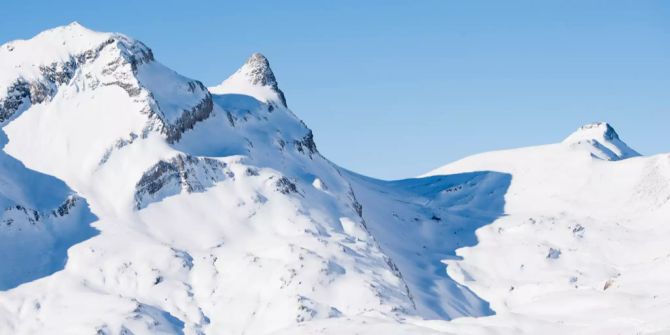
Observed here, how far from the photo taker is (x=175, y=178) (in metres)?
192

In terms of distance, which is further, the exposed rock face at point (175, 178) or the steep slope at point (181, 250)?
the exposed rock face at point (175, 178)

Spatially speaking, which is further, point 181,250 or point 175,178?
point 175,178

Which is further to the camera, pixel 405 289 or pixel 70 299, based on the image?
pixel 405 289

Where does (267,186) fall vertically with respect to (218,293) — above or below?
above

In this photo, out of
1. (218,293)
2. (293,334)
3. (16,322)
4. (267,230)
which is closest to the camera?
(293,334)

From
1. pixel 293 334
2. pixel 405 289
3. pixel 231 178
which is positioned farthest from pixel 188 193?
pixel 293 334

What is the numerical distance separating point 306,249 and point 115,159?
3879cm

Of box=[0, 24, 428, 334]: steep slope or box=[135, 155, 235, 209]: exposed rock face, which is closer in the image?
box=[0, 24, 428, 334]: steep slope

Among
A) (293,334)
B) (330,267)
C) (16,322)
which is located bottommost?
(293,334)

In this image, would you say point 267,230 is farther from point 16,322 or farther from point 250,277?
point 16,322

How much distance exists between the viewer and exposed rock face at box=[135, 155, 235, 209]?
190 metres

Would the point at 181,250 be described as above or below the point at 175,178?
below

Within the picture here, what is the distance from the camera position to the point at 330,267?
17562cm

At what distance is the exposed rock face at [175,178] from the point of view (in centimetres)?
18950
